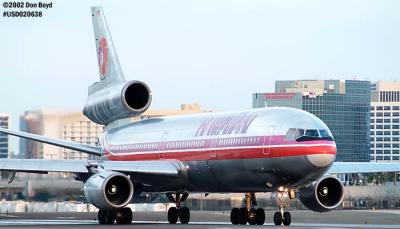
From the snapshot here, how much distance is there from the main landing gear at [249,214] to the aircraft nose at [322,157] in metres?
4.62

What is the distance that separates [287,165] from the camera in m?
45.0

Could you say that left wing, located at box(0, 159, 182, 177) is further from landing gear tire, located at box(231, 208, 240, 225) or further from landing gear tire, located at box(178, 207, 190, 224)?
landing gear tire, located at box(231, 208, 240, 225)

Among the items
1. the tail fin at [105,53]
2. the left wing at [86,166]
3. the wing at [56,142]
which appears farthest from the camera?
the tail fin at [105,53]

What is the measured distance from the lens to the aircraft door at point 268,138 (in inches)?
1801

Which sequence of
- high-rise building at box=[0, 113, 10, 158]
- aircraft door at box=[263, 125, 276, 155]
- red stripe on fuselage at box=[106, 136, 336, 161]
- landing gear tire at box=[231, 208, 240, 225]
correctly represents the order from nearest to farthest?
1. red stripe on fuselage at box=[106, 136, 336, 161]
2. aircraft door at box=[263, 125, 276, 155]
3. landing gear tire at box=[231, 208, 240, 225]
4. high-rise building at box=[0, 113, 10, 158]

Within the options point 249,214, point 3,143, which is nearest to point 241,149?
point 249,214

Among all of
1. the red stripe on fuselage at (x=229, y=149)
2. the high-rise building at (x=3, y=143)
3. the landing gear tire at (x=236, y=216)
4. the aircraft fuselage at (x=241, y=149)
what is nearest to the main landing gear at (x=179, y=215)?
the aircraft fuselage at (x=241, y=149)

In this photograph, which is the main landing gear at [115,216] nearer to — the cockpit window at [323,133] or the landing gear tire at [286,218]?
the landing gear tire at [286,218]

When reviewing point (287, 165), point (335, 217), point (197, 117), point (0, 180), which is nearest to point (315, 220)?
point (335, 217)

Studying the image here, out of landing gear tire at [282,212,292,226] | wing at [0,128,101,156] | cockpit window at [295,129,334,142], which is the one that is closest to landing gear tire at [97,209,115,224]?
wing at [0,128,101,156]

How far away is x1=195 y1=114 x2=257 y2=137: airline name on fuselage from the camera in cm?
4784

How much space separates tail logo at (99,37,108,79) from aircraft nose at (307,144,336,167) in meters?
19.2

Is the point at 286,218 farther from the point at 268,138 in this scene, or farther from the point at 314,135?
the point at 314,135

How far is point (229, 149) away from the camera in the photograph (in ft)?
156
